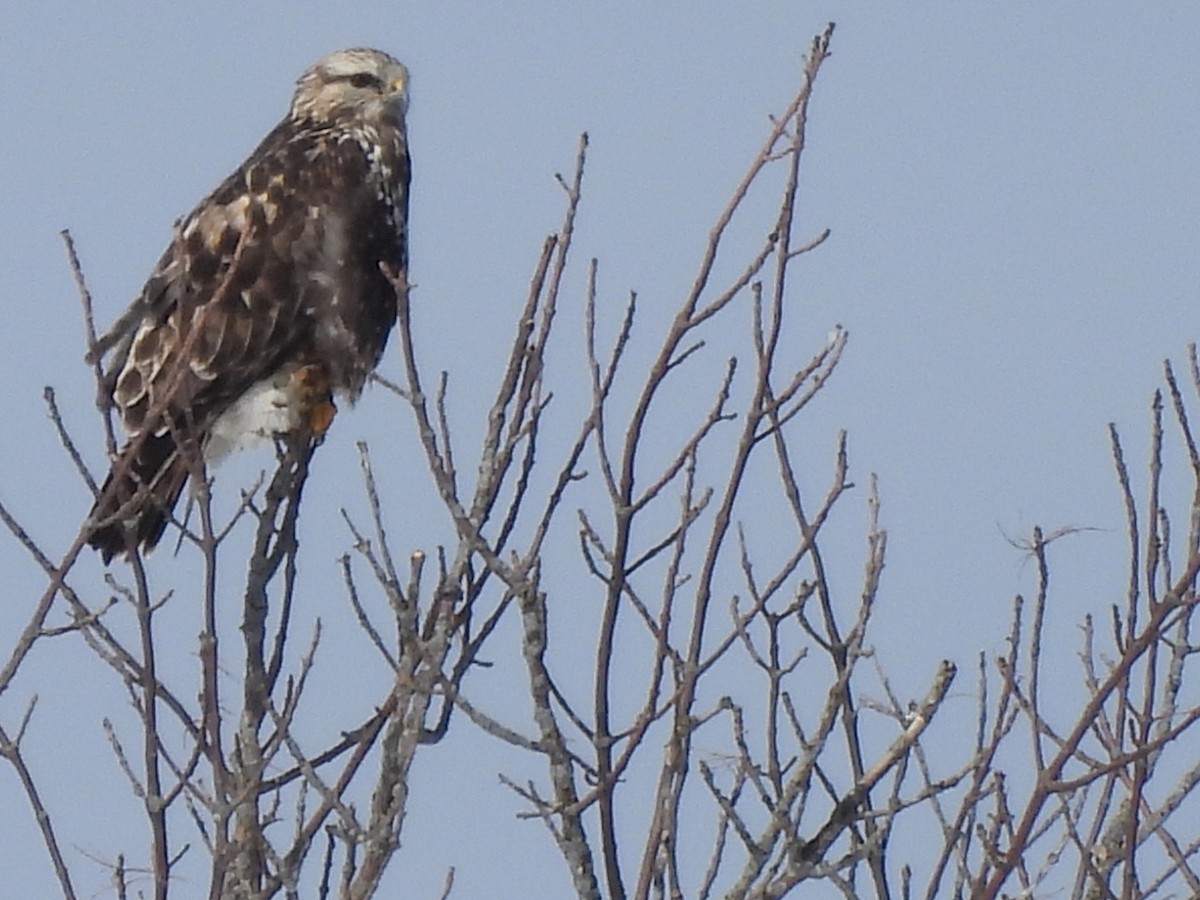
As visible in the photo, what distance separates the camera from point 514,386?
3699 mm

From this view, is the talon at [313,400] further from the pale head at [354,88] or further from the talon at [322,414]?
the pale head at [354,88]

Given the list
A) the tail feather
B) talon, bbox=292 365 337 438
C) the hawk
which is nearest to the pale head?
the hawk

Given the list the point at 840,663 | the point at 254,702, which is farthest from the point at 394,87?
the point at 840,663

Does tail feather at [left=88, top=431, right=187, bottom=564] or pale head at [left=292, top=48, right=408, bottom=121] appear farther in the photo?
pale head at [left=292, top=48, right=408, bottom=121]

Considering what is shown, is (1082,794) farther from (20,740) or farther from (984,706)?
(20,740)

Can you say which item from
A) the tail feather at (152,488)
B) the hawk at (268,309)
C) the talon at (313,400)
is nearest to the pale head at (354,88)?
the hawk at (268,309)

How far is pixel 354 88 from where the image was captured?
7777 mm

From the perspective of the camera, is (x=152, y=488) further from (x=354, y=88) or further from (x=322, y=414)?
(x=354, y=88)

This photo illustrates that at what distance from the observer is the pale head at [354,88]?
7.71 metres

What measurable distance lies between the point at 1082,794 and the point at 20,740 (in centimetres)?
212

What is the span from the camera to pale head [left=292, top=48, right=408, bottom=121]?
7711mm

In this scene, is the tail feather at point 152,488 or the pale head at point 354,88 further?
the pale head at point 354,88

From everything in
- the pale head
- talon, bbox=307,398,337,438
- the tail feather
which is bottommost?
the tail feather

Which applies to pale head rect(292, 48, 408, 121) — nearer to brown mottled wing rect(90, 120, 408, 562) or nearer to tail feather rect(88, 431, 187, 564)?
→ brown mottled wing rect(90, 120, 408, 562)
